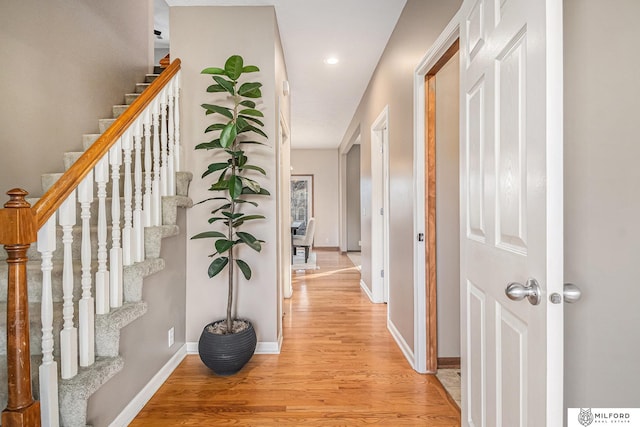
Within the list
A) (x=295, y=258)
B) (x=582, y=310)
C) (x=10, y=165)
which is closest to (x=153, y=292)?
(x=10, y=165)

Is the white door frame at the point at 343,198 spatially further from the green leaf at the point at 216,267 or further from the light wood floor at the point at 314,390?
the green leaf at the point at 216,267

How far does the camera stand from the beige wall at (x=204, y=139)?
8.19 ft

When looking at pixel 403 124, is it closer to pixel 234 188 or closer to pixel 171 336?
pixel 234 188

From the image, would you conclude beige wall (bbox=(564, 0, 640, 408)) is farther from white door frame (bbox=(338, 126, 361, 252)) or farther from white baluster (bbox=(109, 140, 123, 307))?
white door frame (bbox=(338, 126, 361, 252))

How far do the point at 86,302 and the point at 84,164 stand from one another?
61 cm

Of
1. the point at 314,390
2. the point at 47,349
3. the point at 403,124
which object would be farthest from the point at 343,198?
the point at 47,349

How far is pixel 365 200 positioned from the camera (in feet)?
15.1

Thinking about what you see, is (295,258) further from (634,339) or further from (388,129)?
(634,339)

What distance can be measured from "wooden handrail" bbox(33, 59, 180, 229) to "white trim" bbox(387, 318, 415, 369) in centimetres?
222

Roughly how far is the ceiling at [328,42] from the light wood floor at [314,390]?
2.66m

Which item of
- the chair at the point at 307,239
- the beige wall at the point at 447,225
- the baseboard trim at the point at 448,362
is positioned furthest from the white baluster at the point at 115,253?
the chair at the point at 307,239

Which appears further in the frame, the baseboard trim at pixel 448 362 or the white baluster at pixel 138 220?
the baseboard trim at pixel 448 362

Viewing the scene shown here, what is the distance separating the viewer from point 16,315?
3.70 ft

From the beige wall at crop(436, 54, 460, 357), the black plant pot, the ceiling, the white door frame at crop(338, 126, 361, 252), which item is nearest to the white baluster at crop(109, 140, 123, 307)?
the black plant pot
